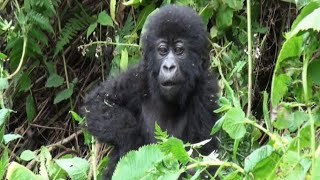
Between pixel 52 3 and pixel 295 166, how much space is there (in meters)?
2.97

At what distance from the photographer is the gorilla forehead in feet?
13.2

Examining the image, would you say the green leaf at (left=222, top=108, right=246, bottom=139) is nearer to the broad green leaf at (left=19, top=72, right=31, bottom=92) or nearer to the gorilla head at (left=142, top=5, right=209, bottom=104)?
the gorilla head at (left=142, top=5, right=209, bottom=104)

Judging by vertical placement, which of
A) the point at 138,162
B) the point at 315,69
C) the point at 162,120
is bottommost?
the point at 162,120

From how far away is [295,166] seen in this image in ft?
7.29

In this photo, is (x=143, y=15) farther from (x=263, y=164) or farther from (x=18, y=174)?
(x=263, y=164)

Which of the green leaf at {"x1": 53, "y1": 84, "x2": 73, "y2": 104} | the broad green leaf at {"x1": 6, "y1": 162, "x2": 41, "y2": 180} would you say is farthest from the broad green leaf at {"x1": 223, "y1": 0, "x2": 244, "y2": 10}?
the broad green leaf at {"x1": 6, "y1": 162, "x2": 41, "y2": 180}

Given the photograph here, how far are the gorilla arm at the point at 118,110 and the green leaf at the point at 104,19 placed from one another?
0.65 m

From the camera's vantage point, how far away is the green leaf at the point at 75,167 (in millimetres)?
3113

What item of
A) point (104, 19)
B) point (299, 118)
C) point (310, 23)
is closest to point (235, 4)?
point (104, 19)

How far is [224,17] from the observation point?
15.3 ft

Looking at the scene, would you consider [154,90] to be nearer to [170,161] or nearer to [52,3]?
[52,3]

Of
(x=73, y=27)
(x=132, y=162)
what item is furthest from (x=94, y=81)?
(x=132, y=162)

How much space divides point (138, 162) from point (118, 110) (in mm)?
1765

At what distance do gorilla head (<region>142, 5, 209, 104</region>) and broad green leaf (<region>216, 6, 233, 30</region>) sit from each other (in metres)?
0.54
